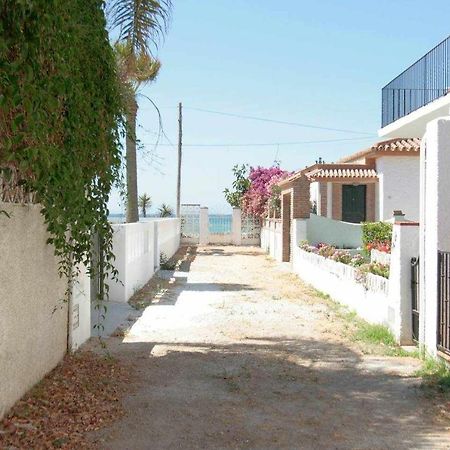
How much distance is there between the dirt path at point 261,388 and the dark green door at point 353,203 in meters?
14.6

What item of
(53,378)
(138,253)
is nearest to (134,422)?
(53,378)

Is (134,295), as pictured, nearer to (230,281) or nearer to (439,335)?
(230,281)

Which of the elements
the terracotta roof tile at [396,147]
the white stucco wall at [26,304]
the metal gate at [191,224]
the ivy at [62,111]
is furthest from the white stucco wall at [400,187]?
the white stucco wall at [26,304]

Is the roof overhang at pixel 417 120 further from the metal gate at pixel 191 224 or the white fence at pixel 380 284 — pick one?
the metal gate at pixel 191 224

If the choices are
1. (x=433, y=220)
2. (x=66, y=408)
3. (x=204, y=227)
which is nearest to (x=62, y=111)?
(x=66, y=408)

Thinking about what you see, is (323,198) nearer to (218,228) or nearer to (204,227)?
(204,227)

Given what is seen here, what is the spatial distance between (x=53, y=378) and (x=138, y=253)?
8654mm

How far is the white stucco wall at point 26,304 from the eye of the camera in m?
5.10

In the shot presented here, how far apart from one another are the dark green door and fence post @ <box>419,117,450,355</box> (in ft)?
59.3

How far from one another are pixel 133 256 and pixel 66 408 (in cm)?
862

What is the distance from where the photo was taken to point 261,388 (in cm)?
633

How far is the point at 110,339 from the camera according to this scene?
348 inches

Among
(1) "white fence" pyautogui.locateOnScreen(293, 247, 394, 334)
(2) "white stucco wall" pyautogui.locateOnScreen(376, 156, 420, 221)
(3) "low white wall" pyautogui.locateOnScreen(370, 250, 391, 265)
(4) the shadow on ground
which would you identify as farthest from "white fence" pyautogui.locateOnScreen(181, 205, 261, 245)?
(4) the shadow on ground

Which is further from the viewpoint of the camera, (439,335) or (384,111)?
(384,111)
